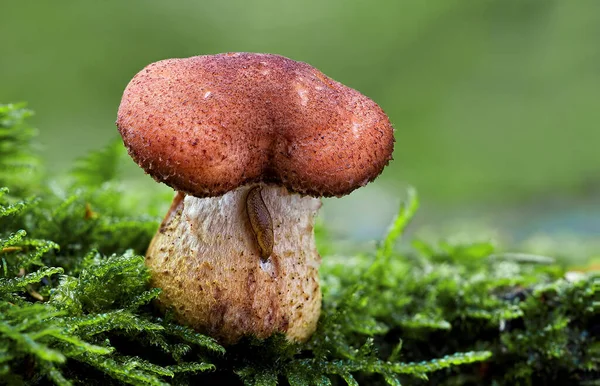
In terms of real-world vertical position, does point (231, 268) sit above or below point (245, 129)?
below

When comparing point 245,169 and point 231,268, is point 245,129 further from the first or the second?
point 231,268

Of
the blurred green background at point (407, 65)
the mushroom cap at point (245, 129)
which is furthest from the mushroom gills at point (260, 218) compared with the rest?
the blurred green background at point (407, 65)

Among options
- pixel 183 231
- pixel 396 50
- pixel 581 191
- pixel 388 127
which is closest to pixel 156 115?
pixel 183 231

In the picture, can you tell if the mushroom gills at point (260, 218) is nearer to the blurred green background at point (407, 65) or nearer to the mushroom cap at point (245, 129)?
the mushroom cap at point (245, 129)

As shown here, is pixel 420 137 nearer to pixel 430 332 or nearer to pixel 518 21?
pixel 518 21

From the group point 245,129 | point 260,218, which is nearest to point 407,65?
point 260,218

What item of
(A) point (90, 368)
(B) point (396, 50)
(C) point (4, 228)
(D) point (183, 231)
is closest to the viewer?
(A) point (90, 368)

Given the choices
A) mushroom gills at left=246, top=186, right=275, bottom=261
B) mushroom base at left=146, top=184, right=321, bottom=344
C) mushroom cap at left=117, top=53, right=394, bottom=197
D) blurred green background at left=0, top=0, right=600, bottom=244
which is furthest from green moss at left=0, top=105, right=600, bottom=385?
blurred green background at left=0, top=0, right=600, bottom=244
